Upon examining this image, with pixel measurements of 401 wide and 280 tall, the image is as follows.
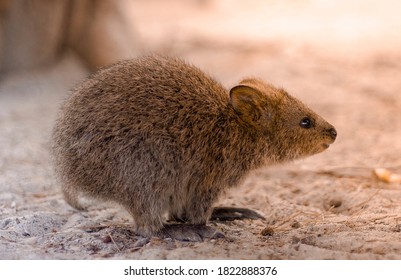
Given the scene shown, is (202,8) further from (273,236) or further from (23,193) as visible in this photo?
(273,236)

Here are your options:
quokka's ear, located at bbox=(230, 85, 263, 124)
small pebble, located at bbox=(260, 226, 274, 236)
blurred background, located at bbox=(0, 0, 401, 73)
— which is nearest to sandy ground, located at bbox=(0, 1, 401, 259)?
small pebble, located at bbox=(260, 226, 274, 236)

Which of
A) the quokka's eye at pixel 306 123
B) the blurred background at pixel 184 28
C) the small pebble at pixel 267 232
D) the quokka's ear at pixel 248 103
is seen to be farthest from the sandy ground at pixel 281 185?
the quokka's ear at pixel 248 103

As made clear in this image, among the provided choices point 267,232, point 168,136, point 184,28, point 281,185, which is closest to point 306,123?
point 267,232

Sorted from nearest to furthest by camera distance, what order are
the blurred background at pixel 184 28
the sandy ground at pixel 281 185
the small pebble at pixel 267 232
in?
the sandy ground at pixel 281 185, the small pebble at pixel 267 232, the blurred background at pixel 184 28

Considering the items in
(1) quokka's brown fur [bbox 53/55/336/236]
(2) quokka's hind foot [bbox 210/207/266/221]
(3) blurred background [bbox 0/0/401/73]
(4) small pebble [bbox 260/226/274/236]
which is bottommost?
(4) small pebble [bbox 260/226/274/236]

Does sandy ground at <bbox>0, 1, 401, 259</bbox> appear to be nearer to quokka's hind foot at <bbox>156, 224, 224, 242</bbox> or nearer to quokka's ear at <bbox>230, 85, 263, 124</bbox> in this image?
quokka's hind foot at <bbox>156, 224, 224, 242</bbox>

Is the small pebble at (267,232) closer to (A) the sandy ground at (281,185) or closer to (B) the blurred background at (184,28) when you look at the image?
Result: (A) the sandy ground at (281,185)
